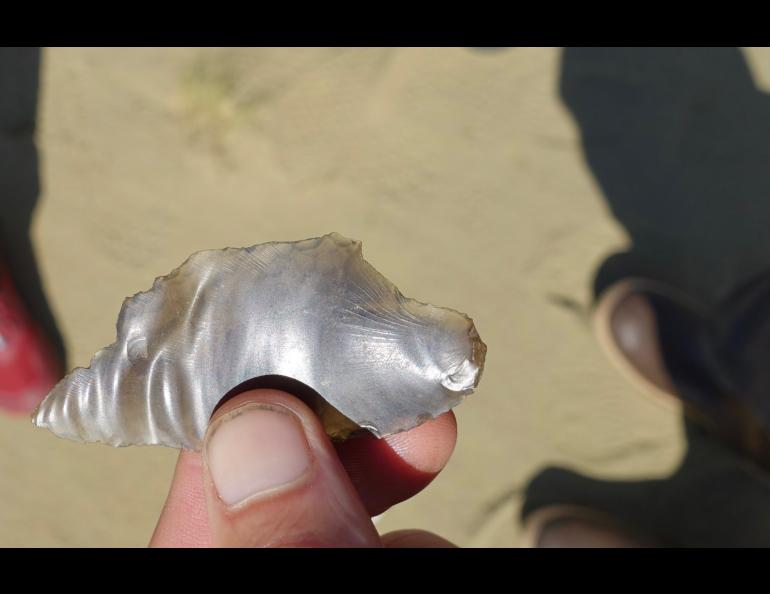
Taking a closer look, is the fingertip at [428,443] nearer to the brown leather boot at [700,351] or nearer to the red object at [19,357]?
the brown leather boot at [700,351]

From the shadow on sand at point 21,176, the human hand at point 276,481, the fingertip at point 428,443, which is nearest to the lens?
the human hand at point 276,481

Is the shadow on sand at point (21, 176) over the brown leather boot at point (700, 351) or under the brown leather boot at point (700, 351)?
over

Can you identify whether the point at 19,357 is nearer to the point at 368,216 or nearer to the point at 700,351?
the point at 368,216

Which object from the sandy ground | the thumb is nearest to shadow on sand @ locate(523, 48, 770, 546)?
the sandy ground

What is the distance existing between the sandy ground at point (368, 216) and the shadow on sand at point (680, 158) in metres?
0.09

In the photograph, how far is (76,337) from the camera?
2521 millimetres

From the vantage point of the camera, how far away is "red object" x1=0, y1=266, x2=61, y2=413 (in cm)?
244

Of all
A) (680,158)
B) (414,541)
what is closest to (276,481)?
(414,541)

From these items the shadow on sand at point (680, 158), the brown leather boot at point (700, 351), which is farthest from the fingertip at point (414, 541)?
the brown leather boot at point (700, 351)

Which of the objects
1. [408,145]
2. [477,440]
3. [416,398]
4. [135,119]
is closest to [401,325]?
[416,398]

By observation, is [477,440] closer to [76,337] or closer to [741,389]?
[741,389]

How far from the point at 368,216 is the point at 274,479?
1416 mm

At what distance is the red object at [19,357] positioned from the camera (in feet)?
8.01

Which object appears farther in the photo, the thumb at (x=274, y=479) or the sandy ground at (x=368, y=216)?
the sandy ground at (x=368, y=216)
